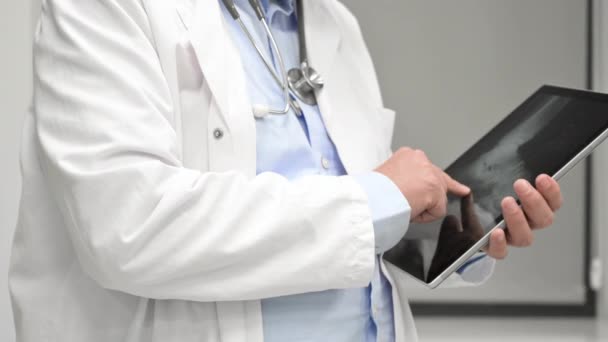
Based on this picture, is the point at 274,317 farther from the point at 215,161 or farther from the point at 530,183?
the point at 530,183

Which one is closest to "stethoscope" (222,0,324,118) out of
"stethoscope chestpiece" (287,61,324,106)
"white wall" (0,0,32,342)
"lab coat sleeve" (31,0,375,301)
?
"stethoscope chestpiece" (287,61,324,106)

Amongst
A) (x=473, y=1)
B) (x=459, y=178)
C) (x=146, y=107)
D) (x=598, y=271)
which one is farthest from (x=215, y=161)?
→ (x=598, y=271)

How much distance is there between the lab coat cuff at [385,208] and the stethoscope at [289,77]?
15cm

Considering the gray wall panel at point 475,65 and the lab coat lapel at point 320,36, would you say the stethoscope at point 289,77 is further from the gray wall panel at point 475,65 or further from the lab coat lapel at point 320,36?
the gray wall panel at point 475,65

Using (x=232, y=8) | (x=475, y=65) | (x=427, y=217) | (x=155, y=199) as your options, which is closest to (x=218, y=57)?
(x=232, y=8)

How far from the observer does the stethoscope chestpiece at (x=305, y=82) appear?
1.00 metres

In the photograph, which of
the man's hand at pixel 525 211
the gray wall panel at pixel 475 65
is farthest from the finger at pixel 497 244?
the gray wall panel at pixel 475 65

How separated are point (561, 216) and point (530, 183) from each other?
108 cm

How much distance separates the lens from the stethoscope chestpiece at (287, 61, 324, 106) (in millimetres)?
1004

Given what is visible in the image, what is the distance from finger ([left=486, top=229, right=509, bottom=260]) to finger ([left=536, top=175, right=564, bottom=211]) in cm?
7

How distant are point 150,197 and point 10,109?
0.93 m

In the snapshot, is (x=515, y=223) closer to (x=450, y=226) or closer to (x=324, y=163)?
(x=450, y=226)

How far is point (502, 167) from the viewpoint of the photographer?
1.00m

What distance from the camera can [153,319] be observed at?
87 centimetres
